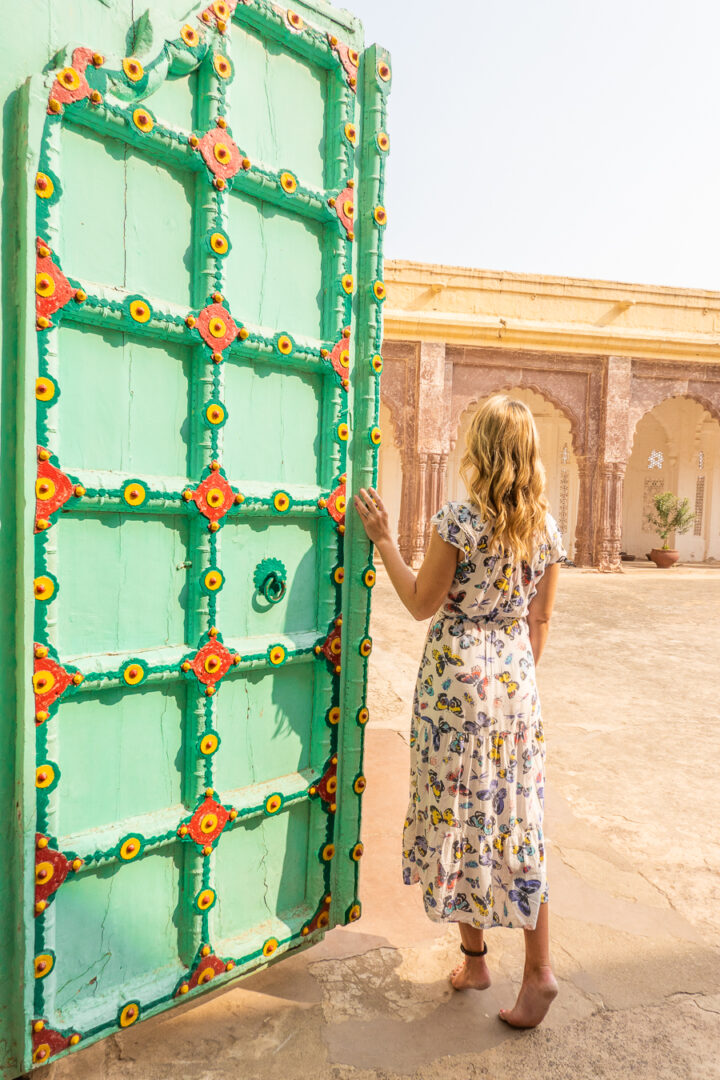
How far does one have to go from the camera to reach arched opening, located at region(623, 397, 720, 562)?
16.8m

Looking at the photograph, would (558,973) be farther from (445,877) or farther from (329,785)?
(329,785)

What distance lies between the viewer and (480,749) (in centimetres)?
170

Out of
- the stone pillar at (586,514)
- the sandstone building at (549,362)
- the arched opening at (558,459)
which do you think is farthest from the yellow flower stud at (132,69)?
the arched opening at (558,459)

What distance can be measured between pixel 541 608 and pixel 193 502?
3.01 ft

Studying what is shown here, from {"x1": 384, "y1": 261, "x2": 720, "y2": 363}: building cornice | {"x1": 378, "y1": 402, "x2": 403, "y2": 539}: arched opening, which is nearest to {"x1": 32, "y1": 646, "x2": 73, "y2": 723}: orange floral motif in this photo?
{"x1": 384, "y1": 261, "x2": 720, "y2": 363}: building cornice

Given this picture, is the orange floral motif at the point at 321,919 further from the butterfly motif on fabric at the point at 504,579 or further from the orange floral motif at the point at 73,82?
the orange floral motif at the point at 73,82

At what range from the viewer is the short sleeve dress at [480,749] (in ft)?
5.59

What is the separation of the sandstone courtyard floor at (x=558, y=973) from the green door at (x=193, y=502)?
120mm

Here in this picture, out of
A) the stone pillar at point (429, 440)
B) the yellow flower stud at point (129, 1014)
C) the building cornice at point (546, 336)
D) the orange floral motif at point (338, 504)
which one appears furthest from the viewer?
the stone pillar at point (429, 440)

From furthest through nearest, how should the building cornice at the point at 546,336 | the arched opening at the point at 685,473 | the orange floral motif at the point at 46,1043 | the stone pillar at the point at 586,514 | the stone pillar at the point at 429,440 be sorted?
the arched opening at the point at 685,473
the stone pillar at the point at 586,514
the stone pillar at the point at 429,440
the building cornice at the point at 546,336
the orange floral motif at the point at 46,1043

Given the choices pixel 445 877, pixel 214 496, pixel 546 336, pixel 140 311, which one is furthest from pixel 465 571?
pixel 546 336

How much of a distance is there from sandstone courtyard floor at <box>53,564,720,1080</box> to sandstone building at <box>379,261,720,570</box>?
889cm

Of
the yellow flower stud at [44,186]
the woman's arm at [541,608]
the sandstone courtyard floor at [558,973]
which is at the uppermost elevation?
the yellow flower stud at [44,186]

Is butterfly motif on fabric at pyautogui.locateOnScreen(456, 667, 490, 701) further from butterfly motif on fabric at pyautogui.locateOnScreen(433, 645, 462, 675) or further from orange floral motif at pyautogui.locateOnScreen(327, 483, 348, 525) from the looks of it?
orange floral motif at pyautogui.locateOnScreen(327, 483, 348, 525)
